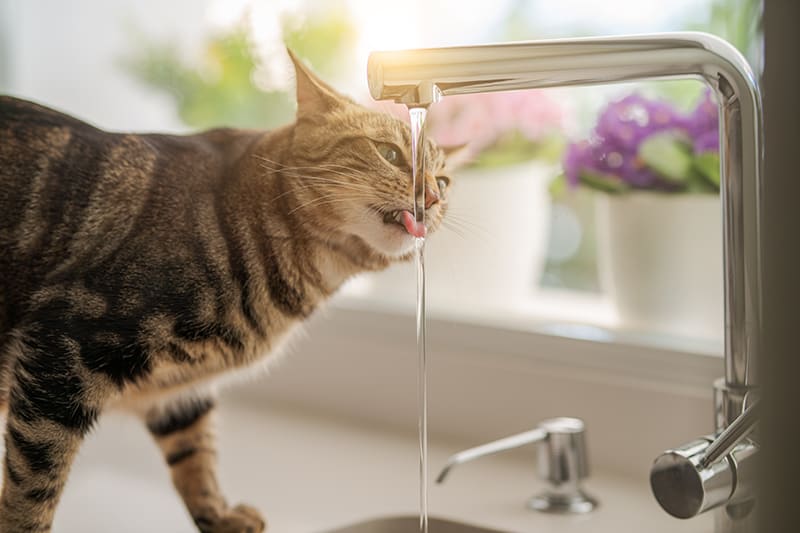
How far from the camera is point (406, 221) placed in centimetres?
96

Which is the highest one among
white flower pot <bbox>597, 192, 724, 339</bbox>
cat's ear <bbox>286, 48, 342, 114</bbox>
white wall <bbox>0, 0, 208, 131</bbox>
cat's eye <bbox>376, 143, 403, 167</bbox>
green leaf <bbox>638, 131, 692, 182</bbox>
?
white wall <bbox>0, 0, 208, 131</bbox>

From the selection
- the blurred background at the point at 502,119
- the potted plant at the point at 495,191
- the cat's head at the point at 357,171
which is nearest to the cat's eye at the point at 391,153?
the cat's head at the point at 357,171

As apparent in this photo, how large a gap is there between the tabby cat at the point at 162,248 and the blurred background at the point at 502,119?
4.1 inches

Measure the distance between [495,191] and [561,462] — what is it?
480mm

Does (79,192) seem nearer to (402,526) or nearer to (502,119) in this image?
(402,526)

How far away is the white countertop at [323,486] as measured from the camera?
1.13 meters

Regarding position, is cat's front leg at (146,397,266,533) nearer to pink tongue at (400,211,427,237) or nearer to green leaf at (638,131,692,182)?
pink tongue at (400,211,427,237)

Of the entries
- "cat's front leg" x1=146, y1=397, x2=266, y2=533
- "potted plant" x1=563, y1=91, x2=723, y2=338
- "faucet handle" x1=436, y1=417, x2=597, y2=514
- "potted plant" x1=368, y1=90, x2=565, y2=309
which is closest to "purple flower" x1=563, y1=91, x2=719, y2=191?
"potted plant" x1=563, y1=91, x2=723, y2=338

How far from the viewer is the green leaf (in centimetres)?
128

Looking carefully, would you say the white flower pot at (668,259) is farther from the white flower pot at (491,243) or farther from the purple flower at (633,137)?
the white flower pot at (491,243)

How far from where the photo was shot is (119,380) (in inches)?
35.7

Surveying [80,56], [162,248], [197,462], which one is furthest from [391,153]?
[80,56]

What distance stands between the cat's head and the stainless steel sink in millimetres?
315

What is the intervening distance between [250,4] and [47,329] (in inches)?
41.7
